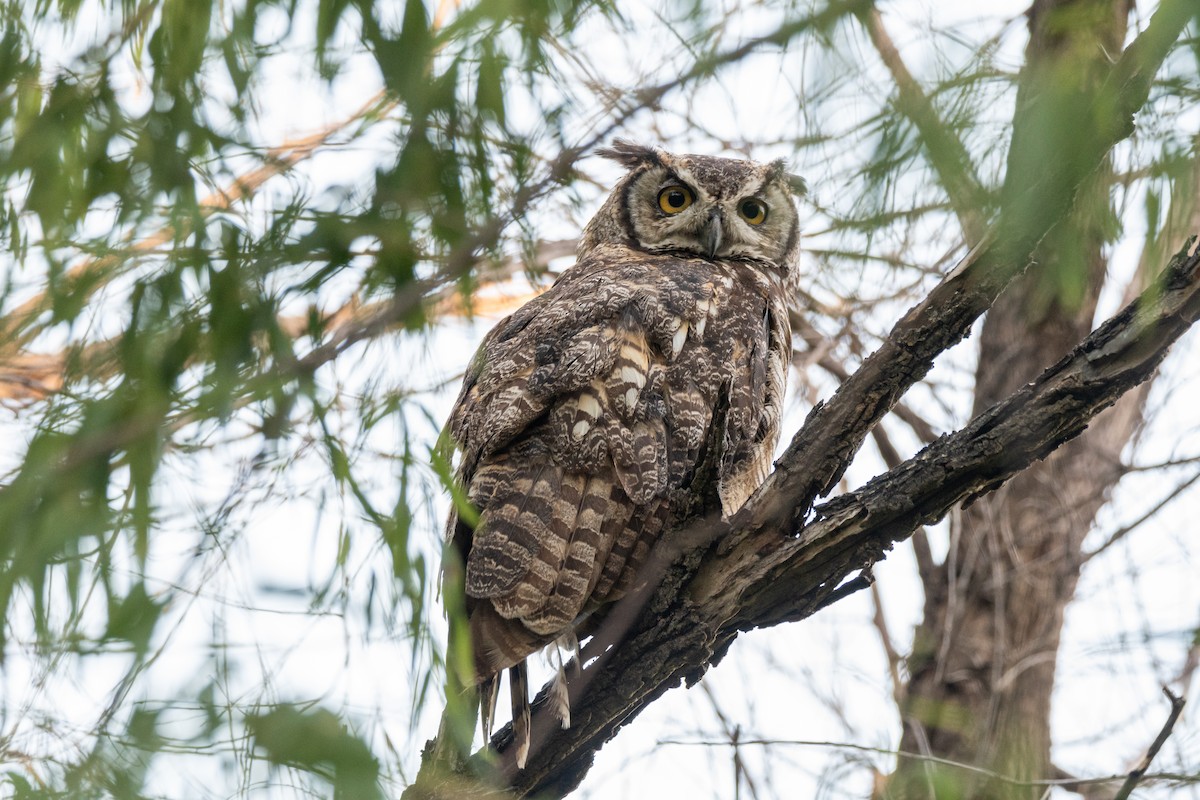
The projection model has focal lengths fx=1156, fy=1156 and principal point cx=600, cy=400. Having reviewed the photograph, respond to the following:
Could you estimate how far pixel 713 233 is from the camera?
318 centimetres

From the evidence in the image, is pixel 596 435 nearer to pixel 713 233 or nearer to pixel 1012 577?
pixel 713 233

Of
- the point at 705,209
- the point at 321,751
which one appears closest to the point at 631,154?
the point at 705,209

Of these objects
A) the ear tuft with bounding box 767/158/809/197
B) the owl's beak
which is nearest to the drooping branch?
the owl's beak

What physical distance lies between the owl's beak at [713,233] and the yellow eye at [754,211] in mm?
155

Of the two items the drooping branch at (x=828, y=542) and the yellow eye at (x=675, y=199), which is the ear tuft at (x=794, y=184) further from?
the drooping branch at (x=828, y=542)

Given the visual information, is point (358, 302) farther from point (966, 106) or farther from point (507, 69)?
point (966, 106)

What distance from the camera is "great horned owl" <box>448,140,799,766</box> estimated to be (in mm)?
2303

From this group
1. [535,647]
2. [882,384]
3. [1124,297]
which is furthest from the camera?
[1124,297]

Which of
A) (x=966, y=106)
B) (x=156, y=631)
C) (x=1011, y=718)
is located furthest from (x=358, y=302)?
(x=1011, y=718)

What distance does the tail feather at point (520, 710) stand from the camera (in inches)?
92.2

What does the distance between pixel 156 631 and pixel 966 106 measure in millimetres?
1044

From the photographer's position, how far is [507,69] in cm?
125

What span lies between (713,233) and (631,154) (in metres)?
0.54

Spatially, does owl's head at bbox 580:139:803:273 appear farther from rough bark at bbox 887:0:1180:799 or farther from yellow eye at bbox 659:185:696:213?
rough bark at bbox 887:0:1180:799
